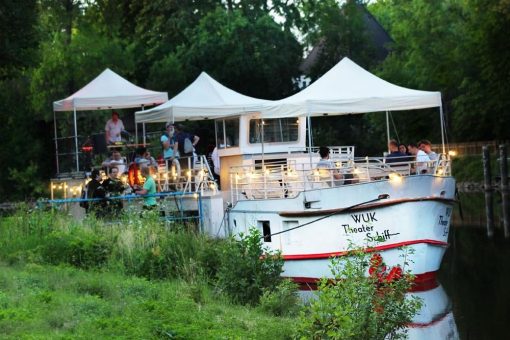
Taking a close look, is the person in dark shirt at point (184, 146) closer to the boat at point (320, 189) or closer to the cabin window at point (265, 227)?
the boat at point (320, 189)

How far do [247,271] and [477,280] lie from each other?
9.24 metres

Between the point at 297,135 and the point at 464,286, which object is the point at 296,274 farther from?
the point at 297,135

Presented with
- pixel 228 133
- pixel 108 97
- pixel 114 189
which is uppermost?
pixel 108 97

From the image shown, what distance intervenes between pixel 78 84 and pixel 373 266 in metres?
43.7

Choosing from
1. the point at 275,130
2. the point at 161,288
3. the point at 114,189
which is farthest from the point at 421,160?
the point at 161,288

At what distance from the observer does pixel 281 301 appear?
18.5 metres

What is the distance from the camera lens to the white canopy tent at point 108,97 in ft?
113

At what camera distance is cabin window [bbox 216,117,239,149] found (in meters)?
32.3

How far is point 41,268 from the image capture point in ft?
65.7

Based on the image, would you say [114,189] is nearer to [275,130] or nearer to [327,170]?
[275,130]

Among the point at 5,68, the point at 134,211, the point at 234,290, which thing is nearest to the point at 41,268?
the point at 234,290

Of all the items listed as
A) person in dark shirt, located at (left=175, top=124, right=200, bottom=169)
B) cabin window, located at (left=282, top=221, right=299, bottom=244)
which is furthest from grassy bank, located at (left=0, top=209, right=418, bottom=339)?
person in dark shirt, located at (left=175, top=124, right=200, bottom=169)

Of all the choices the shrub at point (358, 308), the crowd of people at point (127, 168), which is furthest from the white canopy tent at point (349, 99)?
the shrub at point (358, 308)

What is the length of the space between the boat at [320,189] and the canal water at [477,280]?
138 cm
